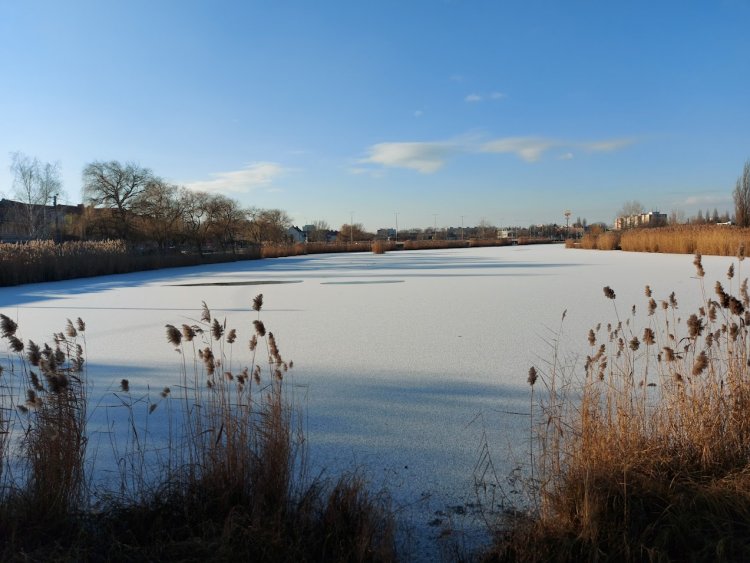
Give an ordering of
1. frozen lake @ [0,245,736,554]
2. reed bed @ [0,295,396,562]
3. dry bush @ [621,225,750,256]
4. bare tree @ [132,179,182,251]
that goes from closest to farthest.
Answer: reed bed @ [0,295,396,562] < frozen lake @ [0,245,736,554] < dry bush @ [621,225,750,256] < bare tree @ [132,179,182,251]

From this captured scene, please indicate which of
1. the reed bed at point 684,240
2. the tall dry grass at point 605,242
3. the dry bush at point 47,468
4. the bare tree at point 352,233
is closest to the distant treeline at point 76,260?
the dry bush at point 47,468

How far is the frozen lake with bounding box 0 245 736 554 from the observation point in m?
2.20

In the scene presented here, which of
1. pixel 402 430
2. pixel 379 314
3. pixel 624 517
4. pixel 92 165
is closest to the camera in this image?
pixel 624 517

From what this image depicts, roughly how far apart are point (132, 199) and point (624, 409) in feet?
115

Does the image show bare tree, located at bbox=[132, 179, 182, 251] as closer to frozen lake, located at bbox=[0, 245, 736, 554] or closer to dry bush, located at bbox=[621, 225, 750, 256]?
frozen lake, located at bbox=[0, 245, 736, 554]

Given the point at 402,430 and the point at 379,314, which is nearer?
the point at 402,430

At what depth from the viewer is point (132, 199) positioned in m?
32.0

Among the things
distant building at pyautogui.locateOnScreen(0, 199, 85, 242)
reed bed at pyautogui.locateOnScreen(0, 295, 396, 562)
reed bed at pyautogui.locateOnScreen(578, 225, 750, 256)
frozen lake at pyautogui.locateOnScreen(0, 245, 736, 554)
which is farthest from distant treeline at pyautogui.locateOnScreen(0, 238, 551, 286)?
reed bed at pyautogui.locateOnScreen(578, 225, 750, 256)

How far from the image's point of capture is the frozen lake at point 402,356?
7.21 ft

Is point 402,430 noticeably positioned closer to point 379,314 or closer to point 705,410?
point 705,410

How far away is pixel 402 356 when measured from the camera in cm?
423

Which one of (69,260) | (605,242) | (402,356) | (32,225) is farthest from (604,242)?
(32,225)

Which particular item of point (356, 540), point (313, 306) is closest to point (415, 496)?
point (356, 540)

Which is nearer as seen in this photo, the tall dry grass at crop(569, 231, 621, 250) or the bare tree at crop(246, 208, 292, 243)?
the tall dry grass at crop(569, 231, 621, 250)
